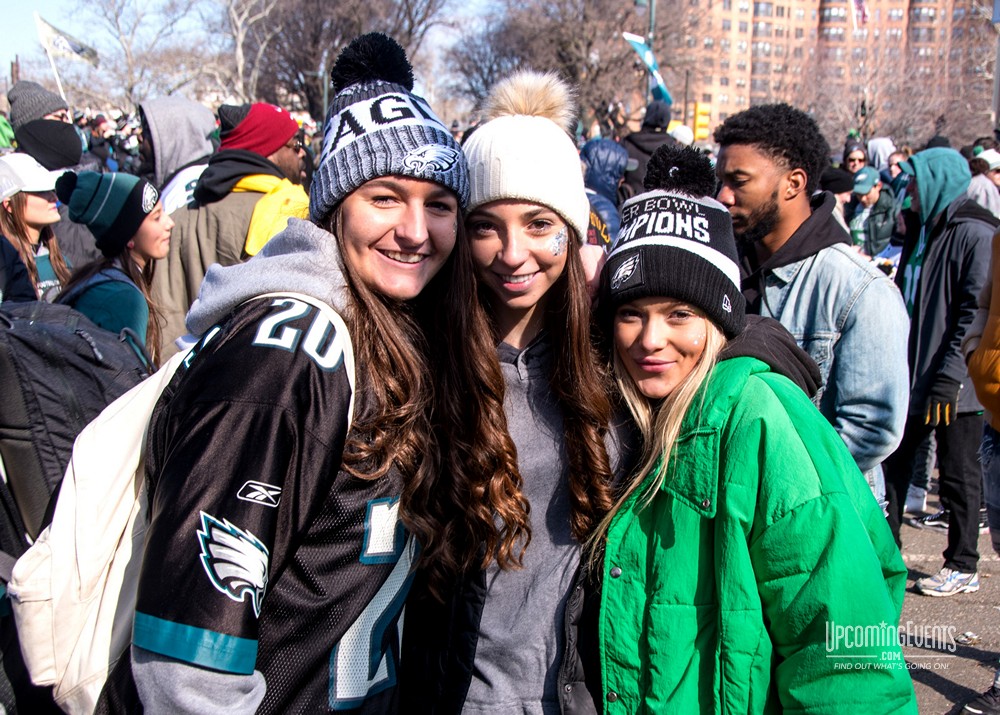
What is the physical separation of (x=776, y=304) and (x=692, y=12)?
50136 millimetres

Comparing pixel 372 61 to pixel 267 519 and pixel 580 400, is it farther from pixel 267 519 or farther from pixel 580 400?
pixel 267 519

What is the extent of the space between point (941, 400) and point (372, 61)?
13.5 feet

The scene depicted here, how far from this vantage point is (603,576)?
2.03 meters

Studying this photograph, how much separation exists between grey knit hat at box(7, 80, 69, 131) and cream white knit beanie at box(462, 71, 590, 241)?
6.78 m

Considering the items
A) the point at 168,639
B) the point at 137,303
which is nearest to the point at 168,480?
the point at 168,639

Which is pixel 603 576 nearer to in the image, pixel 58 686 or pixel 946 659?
pixel 58 686

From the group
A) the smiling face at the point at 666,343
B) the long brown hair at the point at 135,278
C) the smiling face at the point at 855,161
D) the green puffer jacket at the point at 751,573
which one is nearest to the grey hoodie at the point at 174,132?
the long brown hair at the point at 135,278

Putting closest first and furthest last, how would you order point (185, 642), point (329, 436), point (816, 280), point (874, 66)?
point (185, 642)
point (329, 436)
point (816, 280)
point (874, 66)

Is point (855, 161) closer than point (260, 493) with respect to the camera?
No

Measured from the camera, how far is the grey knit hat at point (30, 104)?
24.9ft

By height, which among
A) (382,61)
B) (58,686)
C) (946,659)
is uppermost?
(382,61)

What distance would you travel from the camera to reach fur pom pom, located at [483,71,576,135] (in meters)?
2.42

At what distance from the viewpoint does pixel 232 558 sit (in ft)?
4.69

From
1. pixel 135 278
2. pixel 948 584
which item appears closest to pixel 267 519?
pixel 135 278
